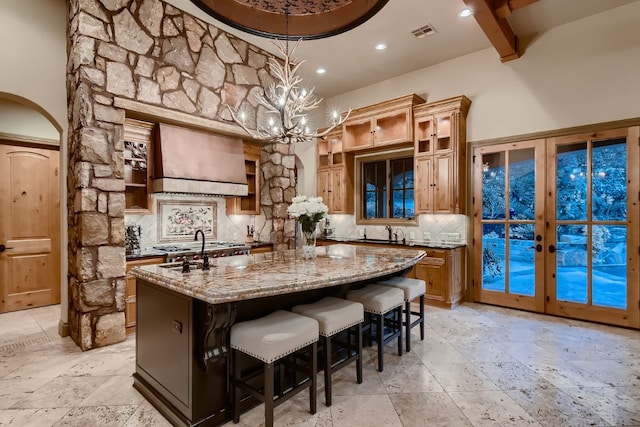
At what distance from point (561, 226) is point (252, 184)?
4574mm

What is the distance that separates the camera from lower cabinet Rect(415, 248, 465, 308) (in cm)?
467

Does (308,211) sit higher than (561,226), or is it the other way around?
(308,211)

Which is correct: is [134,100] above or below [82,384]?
above

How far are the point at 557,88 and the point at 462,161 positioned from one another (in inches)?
57.5

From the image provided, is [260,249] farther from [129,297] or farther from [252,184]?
[129,297]

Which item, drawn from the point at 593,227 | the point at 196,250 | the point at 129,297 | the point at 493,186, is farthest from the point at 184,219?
the point at 593,227

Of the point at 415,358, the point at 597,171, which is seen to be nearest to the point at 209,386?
the point at 415,358

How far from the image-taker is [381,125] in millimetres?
5793

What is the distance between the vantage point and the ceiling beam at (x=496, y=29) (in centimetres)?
352

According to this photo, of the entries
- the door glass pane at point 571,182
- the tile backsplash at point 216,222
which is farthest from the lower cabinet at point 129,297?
the door glass pane at point 571,182

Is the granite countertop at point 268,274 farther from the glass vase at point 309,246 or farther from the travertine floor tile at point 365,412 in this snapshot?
the travertine floor tile at point 365,412

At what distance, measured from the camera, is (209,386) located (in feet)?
7.00

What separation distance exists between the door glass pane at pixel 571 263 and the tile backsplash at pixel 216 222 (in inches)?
170

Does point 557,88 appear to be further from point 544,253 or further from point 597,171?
point 544,253
